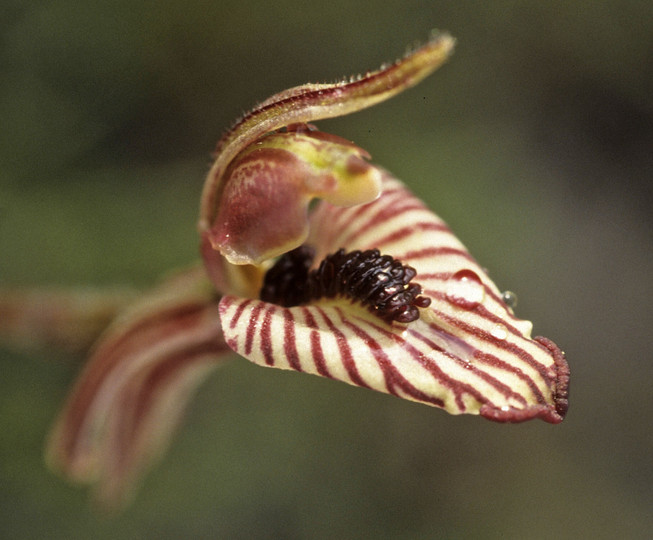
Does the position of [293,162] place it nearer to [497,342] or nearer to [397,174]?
[497,342]

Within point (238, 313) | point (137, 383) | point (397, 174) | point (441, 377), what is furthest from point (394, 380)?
point (397, 174)

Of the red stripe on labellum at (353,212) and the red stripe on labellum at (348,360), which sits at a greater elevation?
the red stripe on labellum at (353,212)

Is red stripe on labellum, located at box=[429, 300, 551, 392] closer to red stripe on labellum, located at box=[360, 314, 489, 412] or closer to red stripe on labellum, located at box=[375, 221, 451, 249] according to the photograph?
red stripe on labellum, located at box=[360, 314, 489, 412]

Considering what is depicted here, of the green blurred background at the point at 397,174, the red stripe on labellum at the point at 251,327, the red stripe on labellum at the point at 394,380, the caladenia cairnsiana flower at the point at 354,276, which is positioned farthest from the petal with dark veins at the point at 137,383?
the green blurred background at the point at 397,174

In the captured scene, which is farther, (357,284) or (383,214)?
(383,214)

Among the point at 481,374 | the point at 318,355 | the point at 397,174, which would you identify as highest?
the point at 397,174

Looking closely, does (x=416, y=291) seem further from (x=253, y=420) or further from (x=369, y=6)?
(x=369, y=6)

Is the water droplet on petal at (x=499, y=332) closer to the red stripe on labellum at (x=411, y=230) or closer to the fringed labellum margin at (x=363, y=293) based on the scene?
the fringed labellum margin at (x=363, y=293)
